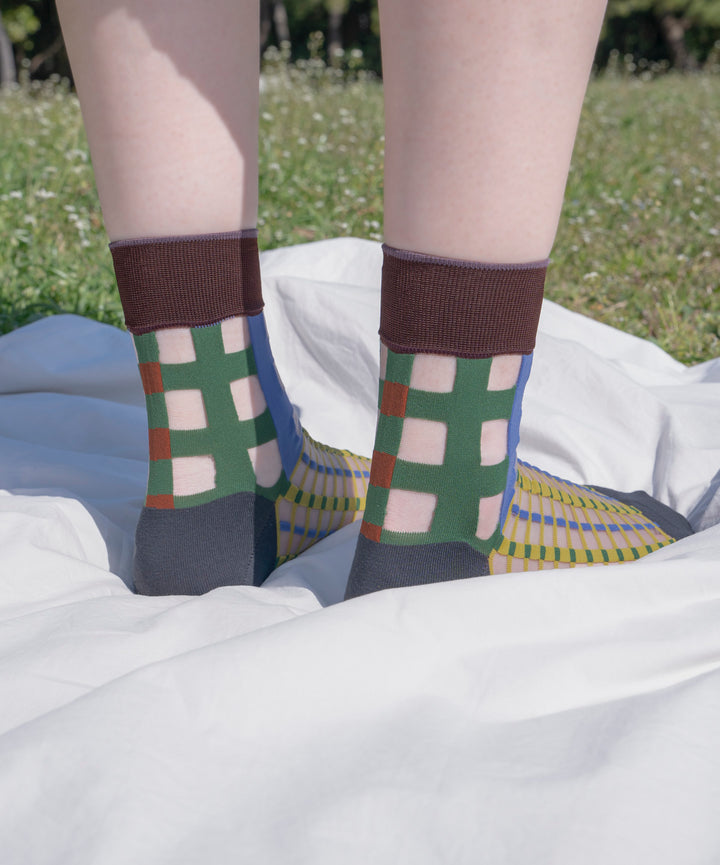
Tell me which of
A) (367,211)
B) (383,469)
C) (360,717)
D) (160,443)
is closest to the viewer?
(360,717)

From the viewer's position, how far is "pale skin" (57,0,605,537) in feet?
2.61

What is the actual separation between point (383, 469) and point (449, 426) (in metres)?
0.09

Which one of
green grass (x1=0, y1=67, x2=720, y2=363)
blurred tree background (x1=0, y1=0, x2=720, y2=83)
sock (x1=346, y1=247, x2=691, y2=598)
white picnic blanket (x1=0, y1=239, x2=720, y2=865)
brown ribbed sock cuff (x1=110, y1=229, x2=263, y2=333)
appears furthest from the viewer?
blurred tree background (x1=0, y1=0, x2=720, y2=83)

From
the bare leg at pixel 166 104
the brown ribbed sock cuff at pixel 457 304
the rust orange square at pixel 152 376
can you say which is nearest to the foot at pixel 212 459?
the rust orange square at pixel 152 376

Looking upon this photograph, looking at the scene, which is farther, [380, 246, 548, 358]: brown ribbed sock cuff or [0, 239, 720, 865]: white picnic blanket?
[380, 246, 548, 358]: brown ribbed sock cuff

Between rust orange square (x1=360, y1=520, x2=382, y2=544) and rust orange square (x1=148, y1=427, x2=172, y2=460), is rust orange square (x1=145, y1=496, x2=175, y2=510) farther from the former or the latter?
rust orange square (x1=360, y1=520, x2=382, y2=544)

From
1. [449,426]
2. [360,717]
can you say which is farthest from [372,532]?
[360,717]

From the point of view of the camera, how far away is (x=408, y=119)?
A: 85 centimetres

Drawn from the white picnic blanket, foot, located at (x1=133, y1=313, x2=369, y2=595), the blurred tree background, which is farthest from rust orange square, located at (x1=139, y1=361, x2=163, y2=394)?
the blurred tree background

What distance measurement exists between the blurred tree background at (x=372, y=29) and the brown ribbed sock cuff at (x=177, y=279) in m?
15.9

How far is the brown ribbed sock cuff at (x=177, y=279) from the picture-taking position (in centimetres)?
101

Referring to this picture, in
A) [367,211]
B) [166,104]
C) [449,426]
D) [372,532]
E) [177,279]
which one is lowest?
[367,211]

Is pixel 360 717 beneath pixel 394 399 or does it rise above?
beneath

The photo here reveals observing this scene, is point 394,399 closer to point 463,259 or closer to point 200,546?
point 463,259
